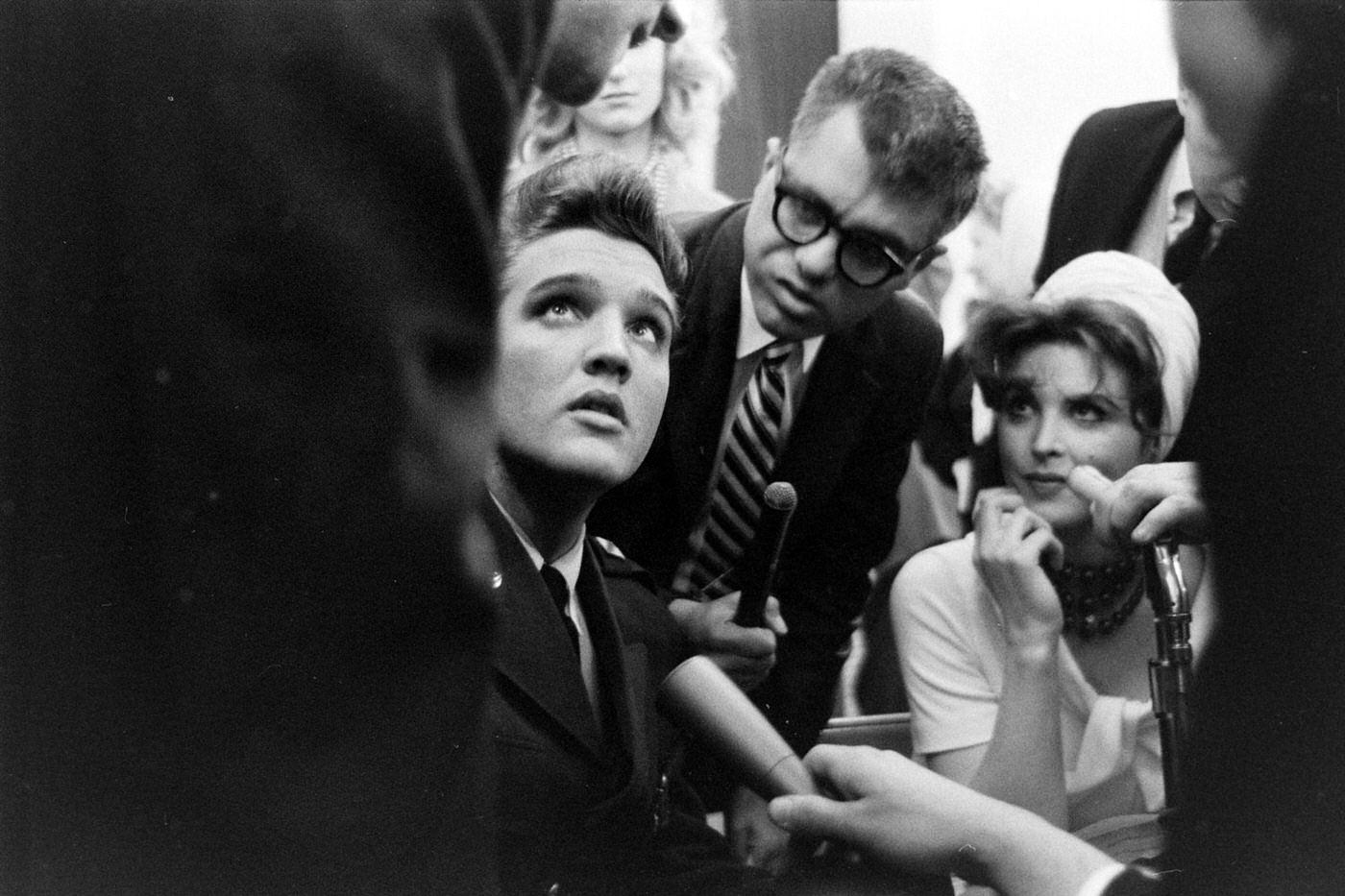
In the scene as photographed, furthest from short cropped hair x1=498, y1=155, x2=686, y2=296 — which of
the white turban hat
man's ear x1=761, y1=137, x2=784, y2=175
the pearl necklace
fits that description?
the white turban hat

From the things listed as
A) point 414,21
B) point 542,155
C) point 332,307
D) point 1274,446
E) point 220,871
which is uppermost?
point 414,21

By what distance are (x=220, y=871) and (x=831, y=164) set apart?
0.84 metres

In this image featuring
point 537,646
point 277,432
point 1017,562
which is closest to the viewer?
point 277,432

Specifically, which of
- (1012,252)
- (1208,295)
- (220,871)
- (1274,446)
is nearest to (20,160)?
(220,871)

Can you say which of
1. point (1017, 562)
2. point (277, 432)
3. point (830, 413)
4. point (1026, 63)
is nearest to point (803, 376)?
point (830, 413)

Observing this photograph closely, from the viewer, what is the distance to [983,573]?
1365 millimetres

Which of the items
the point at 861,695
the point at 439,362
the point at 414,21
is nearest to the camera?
the point at 414,21

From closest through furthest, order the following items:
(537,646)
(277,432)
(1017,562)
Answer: (277,432)
(537,646)
(1017,562)

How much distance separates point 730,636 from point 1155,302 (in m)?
0.55

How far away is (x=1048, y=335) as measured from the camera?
1374mm

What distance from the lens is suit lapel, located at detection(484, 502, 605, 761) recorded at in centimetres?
125

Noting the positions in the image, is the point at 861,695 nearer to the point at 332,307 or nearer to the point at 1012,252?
the point at 1012,252

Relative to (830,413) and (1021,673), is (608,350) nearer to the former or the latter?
(830,413)

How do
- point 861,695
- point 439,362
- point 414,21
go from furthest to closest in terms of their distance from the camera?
point 861,695
point 439,362
point 414,21
